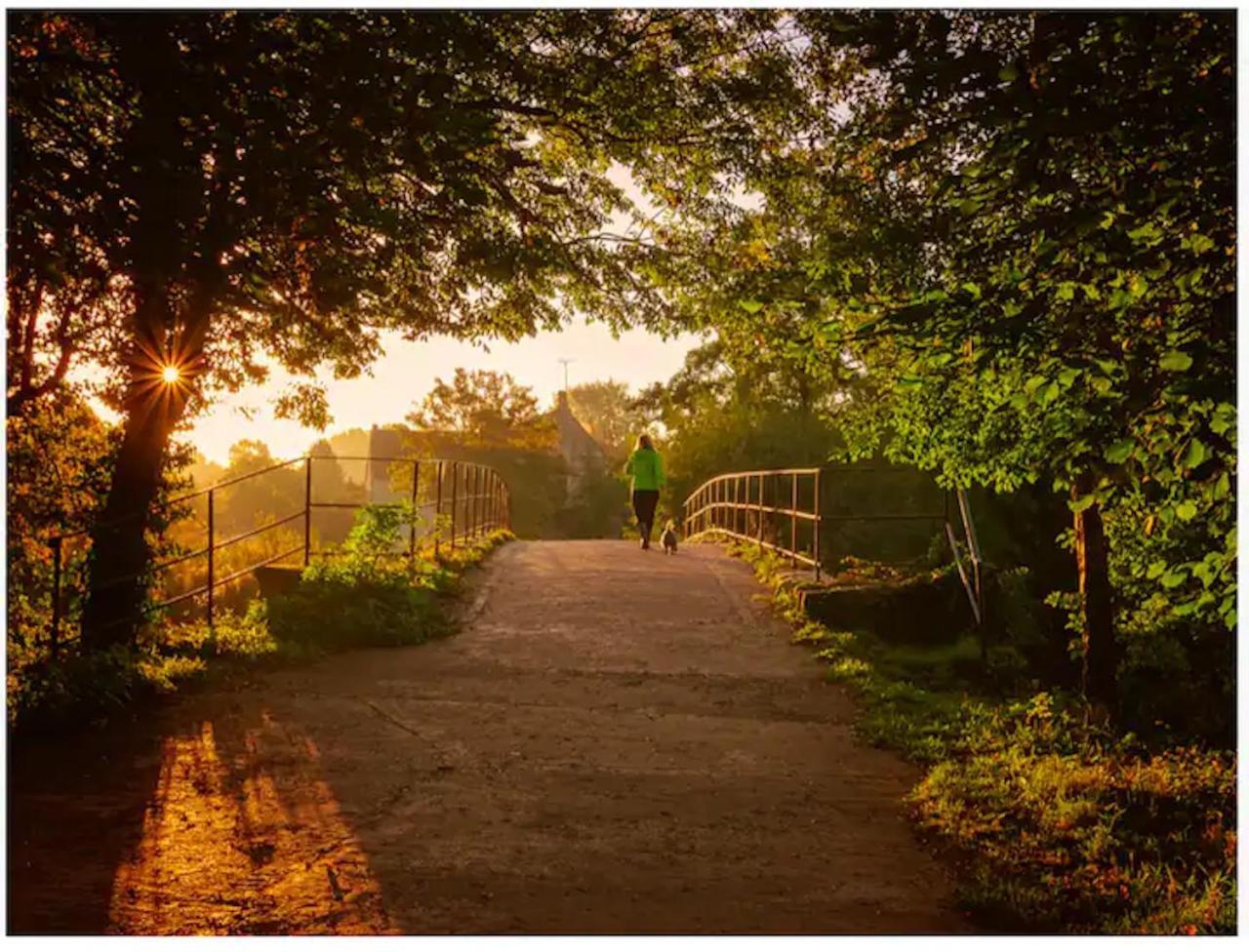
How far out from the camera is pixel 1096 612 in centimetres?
818

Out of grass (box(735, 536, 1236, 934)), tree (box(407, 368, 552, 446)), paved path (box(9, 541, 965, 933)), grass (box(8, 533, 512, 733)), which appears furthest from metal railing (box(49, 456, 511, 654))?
tree (box(407, 368, 552, 446))

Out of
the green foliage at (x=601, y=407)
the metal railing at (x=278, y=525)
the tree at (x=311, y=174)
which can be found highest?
the green foliage at (x=601, y=407)

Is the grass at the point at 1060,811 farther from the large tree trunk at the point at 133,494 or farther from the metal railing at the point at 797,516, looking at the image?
the large tree trunk at the point at 133,494

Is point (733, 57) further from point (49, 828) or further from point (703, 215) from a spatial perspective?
point (49, 828)

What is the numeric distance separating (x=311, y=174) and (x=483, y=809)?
3.88 meters

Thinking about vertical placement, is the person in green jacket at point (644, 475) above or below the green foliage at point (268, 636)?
above

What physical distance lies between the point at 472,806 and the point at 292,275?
13.5 feet

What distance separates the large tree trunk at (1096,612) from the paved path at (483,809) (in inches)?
86.7

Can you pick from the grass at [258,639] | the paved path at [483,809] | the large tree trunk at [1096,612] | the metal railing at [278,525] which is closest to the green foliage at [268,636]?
the grass at [258,639]

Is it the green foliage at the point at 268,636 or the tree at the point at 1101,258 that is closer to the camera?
the tree at the point at 1101,258

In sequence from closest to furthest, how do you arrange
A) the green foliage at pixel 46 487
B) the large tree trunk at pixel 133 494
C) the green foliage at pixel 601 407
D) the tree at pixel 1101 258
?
the tree at pixel 1101 258 → the large tree trunk at pixel 133 494 → the green foliage at pixel 46 487 → the green foliage at pixel 601 407

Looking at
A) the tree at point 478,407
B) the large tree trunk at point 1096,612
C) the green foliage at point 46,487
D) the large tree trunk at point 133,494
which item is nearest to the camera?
the large tree trunk at point 1096,612

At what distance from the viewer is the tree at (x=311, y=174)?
5.61 m

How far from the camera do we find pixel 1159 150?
13.4 ft
